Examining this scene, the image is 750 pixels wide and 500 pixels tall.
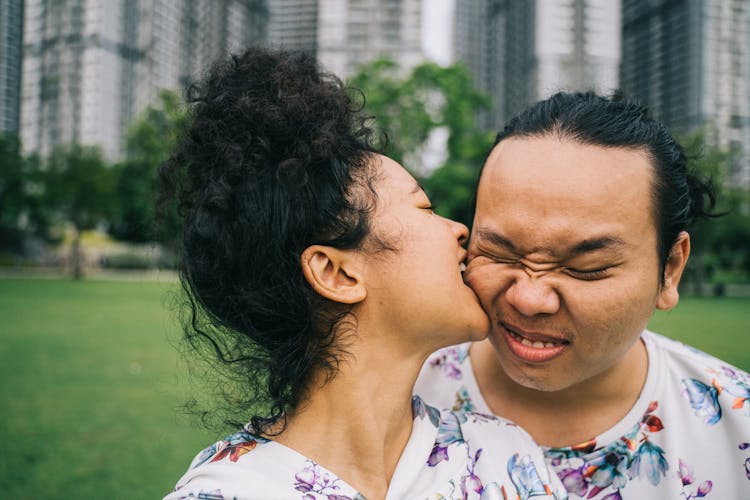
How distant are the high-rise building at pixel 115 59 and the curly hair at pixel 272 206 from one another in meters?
33.5

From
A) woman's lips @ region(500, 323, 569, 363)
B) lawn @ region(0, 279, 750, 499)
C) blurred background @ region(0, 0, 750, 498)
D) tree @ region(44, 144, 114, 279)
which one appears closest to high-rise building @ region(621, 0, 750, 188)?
blurred background @ region(0, 0, 750, 498)

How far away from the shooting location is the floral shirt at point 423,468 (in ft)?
4.99

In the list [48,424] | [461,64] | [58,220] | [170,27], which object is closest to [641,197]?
[48,424]

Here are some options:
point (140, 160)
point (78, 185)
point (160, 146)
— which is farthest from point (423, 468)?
point (140, 160)

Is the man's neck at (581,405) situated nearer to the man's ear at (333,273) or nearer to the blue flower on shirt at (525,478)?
the blue flower on shirt at (525,478)

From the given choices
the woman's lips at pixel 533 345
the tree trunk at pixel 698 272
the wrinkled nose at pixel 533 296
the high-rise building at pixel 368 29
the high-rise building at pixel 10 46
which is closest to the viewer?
the wrinkled nose at pixel 533 296

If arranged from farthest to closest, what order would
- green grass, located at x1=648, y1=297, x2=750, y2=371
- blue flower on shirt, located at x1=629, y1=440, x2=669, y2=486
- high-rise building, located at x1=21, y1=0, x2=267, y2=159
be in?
high-rise building, located at x1=21, y1=0, x2=267, y2=159, green grass, located at x1=648, y1=297, x2=750, y2=371, blue flower on shirt, located at x1=629, y1=440, x2=669, y2=486

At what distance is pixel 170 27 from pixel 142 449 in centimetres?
7051

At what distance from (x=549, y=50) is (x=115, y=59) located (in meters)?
50.1

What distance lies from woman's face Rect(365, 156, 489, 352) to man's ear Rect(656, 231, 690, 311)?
695 millimetres

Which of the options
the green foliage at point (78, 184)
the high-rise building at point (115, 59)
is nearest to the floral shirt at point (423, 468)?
the high-rise building at point (115, 59)

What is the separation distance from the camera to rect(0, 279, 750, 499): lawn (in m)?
5.07

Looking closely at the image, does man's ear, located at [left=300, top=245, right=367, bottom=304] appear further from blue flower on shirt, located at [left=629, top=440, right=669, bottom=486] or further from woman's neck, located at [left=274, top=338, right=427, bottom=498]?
blue flower on shirt, located at [left=629, top=440, right=669, bottom=486]

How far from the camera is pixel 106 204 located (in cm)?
3422
